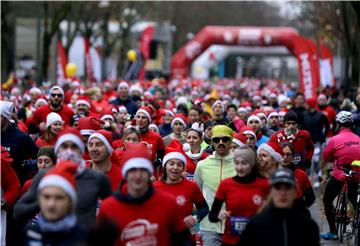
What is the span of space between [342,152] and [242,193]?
493 cm

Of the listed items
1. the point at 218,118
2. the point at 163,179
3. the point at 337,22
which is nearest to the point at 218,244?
the point at 163,179

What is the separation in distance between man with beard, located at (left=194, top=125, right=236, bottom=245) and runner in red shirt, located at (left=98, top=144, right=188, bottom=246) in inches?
96.5

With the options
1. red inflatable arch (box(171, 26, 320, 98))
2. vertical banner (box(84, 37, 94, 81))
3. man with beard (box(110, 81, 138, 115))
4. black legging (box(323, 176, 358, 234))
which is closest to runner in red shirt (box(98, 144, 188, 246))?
black legging (box(323, 176, 358, 234))

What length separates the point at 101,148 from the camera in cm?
855

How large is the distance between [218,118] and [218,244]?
715cm

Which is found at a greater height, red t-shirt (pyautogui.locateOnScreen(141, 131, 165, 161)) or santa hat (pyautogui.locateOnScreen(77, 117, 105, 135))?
santa hat (pyautogui.locateOnScreen(77, 117, 105, 135))

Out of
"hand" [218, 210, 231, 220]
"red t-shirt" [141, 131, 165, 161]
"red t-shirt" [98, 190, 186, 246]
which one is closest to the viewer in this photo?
"red t-shirt" [98, 190, 186, 246]

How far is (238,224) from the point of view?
26.4ft

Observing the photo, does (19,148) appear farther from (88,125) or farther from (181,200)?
(181,200)

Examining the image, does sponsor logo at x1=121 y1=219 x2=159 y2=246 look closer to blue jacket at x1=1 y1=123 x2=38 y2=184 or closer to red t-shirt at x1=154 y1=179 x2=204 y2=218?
red t-shirt at x1=154 y1=179 x2=204 y2=218

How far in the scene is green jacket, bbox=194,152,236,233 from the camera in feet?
31.1

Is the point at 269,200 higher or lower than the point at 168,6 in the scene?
lower

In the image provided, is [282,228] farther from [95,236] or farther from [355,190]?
[355,190]

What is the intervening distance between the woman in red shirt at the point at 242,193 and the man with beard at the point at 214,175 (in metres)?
1.14
